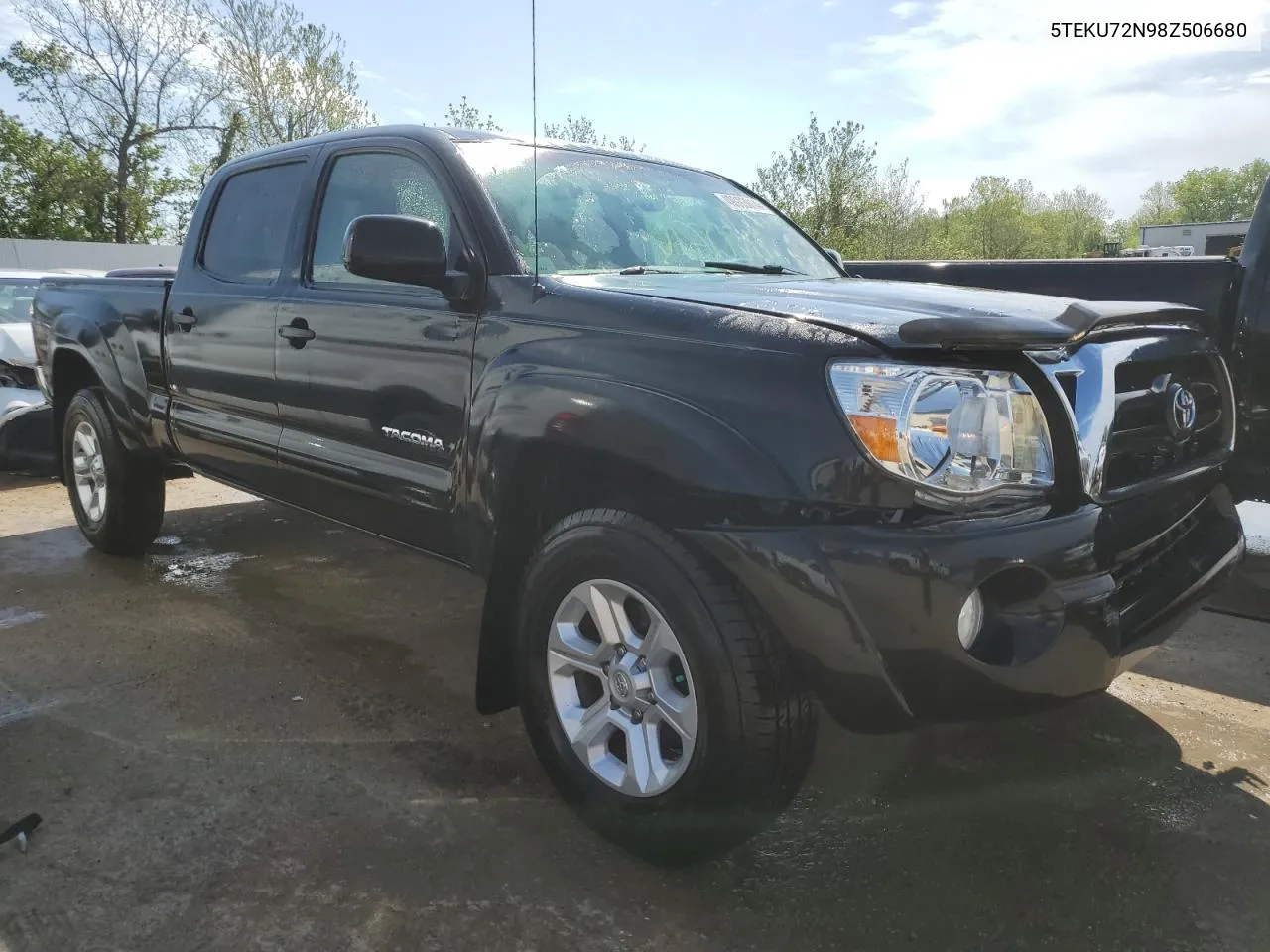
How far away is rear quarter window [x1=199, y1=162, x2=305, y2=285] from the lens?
3820 millimetres

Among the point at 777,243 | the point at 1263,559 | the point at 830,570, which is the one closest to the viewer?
the point at 830,570

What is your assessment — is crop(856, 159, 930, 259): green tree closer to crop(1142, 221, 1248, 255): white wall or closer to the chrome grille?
crop(1142, 221, 1248, 255): white wall

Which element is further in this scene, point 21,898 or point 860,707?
point 21,898

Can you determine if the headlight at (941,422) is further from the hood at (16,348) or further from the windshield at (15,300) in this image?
the windshield at (15,300)

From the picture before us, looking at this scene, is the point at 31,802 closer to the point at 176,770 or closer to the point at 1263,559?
the point at 176,770

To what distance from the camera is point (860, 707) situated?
2.06m

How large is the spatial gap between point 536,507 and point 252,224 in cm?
219

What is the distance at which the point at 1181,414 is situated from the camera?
256 centimetres

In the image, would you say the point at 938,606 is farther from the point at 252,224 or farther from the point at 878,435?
the point at 252,224

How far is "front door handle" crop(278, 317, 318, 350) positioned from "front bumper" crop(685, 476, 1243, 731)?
76.2 inches

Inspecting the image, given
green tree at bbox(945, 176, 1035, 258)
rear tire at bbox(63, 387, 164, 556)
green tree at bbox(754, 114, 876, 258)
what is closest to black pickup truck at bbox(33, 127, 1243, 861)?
rear tire at bbox(63, 387, 164, 556)

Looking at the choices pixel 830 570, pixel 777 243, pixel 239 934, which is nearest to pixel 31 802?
pixel 239 934

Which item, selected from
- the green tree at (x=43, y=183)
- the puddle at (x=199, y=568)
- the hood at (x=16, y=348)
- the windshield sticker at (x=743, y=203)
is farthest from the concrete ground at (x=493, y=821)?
the green tree at (x=43, y=183)

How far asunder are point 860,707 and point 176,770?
2.02 metres
